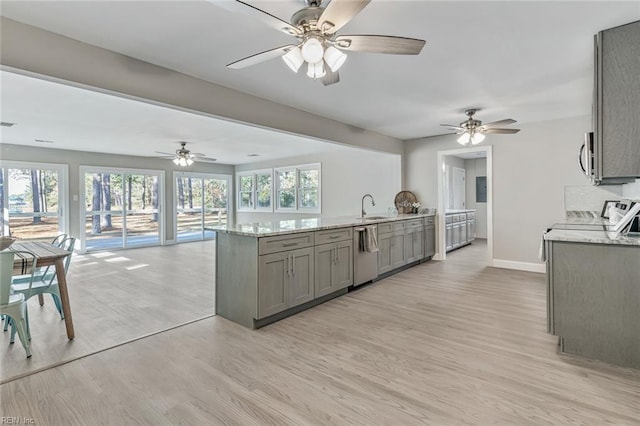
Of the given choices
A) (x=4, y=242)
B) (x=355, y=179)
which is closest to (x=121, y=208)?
(x=355, y=179)

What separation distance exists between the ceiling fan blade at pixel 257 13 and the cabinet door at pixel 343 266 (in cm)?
252

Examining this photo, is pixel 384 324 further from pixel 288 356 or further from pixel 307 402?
pixel 307 402

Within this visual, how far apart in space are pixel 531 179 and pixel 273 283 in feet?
14.9

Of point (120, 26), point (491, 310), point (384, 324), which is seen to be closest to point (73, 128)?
point (120, 26)

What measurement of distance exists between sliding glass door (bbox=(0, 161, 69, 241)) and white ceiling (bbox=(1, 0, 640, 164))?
3.54 metres

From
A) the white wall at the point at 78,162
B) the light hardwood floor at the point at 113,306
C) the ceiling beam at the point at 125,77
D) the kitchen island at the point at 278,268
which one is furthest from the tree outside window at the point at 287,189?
the kitchen island at the point at 278,268

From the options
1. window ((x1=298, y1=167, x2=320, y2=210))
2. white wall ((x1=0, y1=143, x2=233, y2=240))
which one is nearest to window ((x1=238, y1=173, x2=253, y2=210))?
white wall ((x1=0, y1=143, x2=233, y2=240))

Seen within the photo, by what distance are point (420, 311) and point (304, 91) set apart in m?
2.71

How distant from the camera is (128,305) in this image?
359 cm

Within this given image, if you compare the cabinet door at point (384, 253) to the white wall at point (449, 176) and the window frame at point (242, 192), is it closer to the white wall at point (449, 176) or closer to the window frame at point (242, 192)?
the white wall at point (449, 176)

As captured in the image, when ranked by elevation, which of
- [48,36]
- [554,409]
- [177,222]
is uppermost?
[48,36]

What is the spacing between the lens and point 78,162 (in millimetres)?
7195

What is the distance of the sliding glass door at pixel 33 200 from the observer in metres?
6.36

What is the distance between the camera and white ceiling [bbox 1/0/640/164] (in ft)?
6.70
